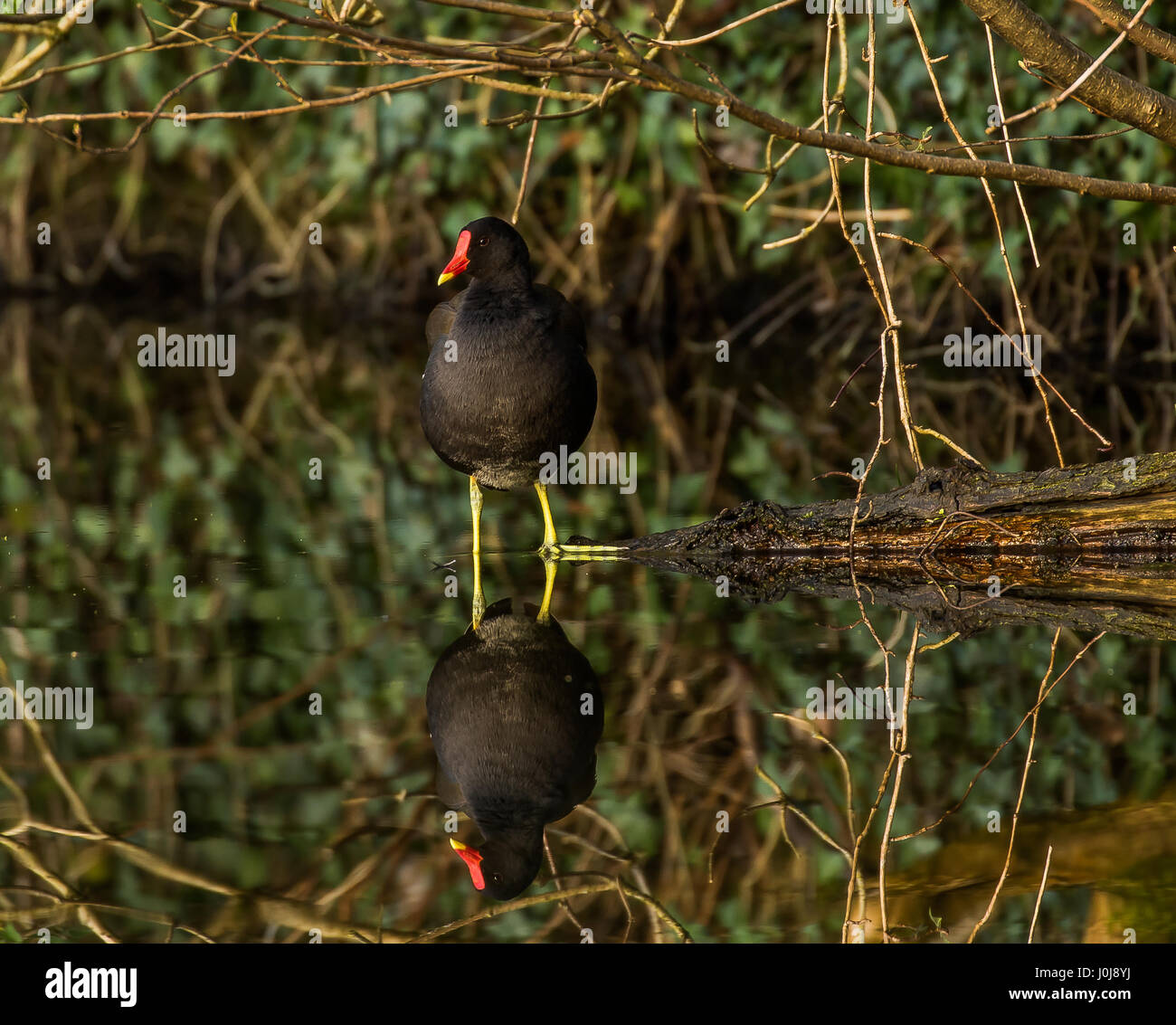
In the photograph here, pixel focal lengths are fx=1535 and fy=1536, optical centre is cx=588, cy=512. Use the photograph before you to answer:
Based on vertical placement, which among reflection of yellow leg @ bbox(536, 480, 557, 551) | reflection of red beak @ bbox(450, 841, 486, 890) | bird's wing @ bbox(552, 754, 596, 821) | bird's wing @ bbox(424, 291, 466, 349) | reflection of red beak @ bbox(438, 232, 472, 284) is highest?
reflection of red beak @ bbox(438, 232, 472, 284)

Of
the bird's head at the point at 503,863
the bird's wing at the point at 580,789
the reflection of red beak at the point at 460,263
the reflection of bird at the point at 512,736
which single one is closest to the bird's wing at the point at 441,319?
the reflection of red beak at the point at 460,263

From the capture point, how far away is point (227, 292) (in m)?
12.5

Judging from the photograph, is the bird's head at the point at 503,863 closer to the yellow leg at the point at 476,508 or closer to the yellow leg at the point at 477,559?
the yellow leg at the point at 477,559

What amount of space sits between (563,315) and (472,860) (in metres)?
2.33

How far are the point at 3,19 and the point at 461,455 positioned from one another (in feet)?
5.83

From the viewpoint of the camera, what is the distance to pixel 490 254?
435 cm

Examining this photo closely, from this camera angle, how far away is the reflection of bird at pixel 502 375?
13.6 feet

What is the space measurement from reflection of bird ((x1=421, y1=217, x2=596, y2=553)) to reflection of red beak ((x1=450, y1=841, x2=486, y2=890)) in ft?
6.13

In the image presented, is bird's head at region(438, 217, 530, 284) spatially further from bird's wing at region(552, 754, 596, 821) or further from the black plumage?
bird's wing at region(552, 754, 596, 821)

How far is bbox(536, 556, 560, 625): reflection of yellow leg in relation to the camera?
3807mm

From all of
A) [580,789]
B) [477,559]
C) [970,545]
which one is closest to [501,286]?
[477,559]

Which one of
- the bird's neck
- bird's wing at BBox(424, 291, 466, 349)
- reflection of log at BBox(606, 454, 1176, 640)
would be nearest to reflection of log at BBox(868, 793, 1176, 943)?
reflection of log at BBox(606, 454, 1176, 640)

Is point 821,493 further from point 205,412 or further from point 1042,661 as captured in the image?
point 205,412

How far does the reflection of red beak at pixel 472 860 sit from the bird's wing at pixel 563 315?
2122 mm
